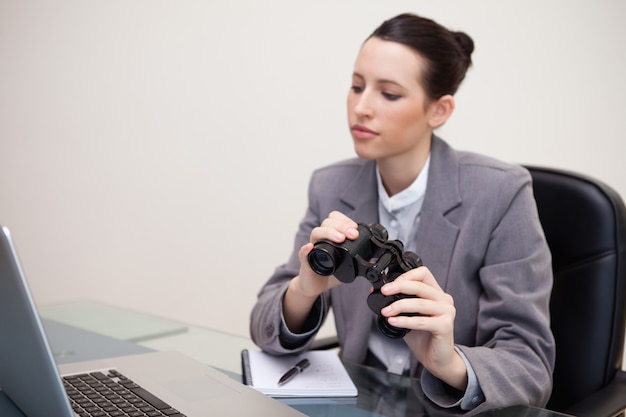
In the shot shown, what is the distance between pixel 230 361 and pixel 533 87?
1.66m

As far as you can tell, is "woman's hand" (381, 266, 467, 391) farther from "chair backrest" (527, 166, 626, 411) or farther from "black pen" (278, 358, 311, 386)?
"chair backrest" (527, 166, 626, 411)

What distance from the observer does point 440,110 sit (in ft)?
5.16

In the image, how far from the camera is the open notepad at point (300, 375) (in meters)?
1.09

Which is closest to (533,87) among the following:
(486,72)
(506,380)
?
(486,72)

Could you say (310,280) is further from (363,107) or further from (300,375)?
(363,107)

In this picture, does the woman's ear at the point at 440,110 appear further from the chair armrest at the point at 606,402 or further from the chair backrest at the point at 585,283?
the chair armrest at the point at 606,402

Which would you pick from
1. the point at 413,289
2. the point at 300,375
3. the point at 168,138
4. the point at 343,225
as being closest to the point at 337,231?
the point at 343,225

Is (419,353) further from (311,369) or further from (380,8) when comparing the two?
(380,8)

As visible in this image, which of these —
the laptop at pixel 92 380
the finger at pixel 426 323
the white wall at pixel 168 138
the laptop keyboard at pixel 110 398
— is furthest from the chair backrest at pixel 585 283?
the white wall at pixel 168 138

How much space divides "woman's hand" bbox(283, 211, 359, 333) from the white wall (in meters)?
1.53

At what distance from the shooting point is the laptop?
70 centimetres

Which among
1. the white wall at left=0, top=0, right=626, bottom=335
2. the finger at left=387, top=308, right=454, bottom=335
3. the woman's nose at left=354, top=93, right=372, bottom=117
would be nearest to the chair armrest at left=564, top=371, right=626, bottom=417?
the finger at left=387, top=308, right=454, bottom=335

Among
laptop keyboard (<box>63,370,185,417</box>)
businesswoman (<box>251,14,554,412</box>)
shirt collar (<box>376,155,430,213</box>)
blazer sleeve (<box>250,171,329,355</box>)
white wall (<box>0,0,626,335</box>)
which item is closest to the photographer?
laptop keyboard (<box>63,370,185,417</box>)

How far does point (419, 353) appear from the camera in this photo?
111cm
